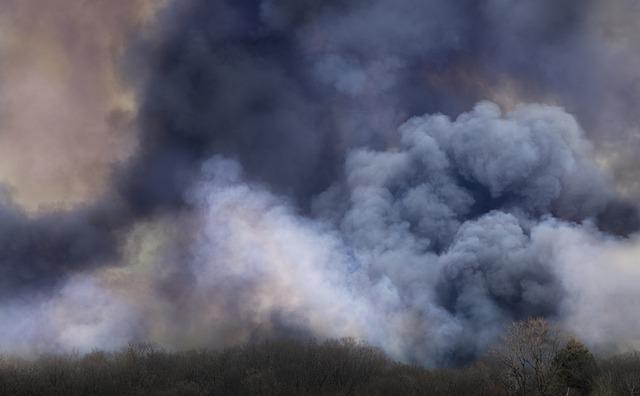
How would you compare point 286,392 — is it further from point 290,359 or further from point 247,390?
point 290,359

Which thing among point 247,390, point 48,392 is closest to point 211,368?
point 247,390

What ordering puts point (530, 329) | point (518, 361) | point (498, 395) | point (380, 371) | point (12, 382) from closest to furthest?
point (530, 329) → point (518, 361) → point (498, 395) → point (12, 382) → point (380, 371)

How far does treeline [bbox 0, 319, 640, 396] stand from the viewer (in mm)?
99125

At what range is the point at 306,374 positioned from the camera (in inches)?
5497

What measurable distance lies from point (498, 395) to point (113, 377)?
8165 centimetres

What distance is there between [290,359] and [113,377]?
4279 cm

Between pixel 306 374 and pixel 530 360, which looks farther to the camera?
pixel 306 374

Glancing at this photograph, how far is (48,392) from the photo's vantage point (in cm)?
11975

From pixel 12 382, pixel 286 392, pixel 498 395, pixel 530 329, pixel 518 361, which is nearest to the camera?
pixel 530 329

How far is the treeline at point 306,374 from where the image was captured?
9912 cm

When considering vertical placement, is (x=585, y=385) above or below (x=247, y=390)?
below

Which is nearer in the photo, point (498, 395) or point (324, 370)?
point (498, 395)

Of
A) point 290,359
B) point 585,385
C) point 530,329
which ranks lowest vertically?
point 585,385

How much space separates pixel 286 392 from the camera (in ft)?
425
